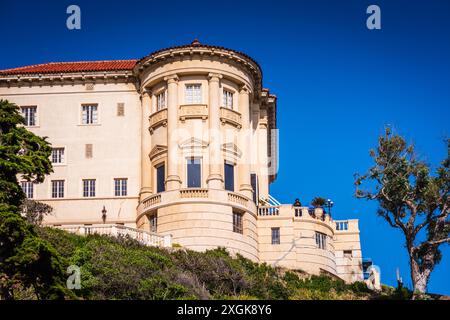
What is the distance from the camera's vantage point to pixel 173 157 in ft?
203

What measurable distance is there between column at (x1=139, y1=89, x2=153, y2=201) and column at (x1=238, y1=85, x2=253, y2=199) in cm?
599

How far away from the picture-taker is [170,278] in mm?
49250

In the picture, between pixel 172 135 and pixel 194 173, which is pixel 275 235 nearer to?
pixel 194 173

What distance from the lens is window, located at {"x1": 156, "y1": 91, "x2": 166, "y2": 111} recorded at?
2542 inches

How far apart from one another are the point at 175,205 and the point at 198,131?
5.41m

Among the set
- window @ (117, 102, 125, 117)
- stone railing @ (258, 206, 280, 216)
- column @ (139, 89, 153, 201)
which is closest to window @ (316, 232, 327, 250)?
stone railing @ (258, 206, 280, 216)

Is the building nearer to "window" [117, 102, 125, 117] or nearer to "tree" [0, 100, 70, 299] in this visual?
"window" [117, 102, 125, 117]

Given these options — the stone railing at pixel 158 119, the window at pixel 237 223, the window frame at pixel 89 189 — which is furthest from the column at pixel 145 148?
the window at pixel 237 223

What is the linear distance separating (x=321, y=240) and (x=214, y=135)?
9.69 metres

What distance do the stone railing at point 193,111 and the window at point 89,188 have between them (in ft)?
24.9

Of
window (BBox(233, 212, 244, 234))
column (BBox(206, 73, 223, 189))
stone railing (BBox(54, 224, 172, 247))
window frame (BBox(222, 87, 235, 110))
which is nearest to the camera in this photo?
stone railing (BBox(54, 224, 172, 247))

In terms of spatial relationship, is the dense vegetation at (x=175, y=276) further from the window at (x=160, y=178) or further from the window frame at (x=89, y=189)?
the window frame at (x=89, y=189)

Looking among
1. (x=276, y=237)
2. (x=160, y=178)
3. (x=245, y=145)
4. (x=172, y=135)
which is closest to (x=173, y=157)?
(x=172, y=135)
